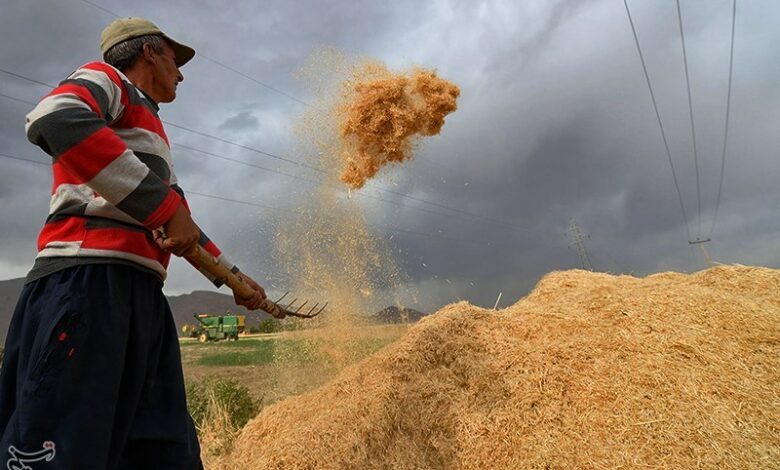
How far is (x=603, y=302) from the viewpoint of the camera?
17.7 ft

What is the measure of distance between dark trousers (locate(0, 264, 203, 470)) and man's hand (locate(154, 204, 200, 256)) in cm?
19

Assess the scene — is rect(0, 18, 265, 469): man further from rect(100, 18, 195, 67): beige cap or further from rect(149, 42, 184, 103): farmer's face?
rect(100, 18, 195, 67): beige cap

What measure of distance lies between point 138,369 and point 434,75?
4.90 m

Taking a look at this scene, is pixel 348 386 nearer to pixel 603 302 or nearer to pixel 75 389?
pixel 603 302

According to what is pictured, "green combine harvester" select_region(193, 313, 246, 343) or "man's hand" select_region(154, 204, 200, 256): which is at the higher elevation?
"green combine harvester" select_region(193, 313, 246, 343)

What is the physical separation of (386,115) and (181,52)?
347 centimetres

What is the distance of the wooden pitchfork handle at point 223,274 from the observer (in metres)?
1.83

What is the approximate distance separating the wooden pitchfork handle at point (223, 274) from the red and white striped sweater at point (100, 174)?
0.44 ft

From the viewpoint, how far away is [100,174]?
4.80 feet

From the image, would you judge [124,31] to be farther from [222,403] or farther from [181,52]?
[222,403]

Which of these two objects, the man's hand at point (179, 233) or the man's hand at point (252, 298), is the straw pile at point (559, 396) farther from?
the man's hand at point (179, 233)

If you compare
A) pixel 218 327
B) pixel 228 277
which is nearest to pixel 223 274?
pixel 228 277

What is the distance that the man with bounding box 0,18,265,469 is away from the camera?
4.76 ft

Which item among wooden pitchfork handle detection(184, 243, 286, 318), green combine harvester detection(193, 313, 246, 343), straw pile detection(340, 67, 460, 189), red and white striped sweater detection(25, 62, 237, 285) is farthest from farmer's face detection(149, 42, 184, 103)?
green combine harvester detection(193, 313, 246, 343)
